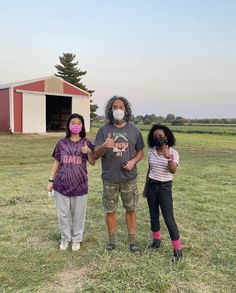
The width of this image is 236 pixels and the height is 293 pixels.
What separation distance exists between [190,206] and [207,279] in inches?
111

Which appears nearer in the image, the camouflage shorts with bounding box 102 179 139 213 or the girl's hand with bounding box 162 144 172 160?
the girl's hand with bounding box 162 144 172 160

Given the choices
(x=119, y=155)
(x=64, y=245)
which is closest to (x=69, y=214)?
(x=64, y=245)

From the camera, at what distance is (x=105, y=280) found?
10.5ft

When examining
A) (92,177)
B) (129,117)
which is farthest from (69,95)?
(129,117)

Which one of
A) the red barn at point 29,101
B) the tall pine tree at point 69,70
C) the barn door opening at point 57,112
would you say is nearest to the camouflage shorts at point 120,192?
the red barn at point 29,101

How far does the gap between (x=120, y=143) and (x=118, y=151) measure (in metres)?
0.09

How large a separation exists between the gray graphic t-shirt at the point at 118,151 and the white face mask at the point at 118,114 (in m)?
0.13

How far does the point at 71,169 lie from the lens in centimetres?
397

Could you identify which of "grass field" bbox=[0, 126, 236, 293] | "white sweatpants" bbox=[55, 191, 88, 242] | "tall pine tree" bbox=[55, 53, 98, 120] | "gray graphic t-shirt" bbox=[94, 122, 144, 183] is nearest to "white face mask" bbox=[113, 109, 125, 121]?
"gray graphic t-shirt" bbox=[94, 122, 144, 183]

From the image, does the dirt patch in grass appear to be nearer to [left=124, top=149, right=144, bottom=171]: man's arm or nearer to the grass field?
the grass field

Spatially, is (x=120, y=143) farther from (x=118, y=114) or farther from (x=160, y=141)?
(x=160, y=141)

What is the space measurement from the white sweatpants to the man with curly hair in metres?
0.31

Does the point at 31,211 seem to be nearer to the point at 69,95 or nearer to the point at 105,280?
the point at 105,280

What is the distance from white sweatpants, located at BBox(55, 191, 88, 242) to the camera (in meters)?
4.01
